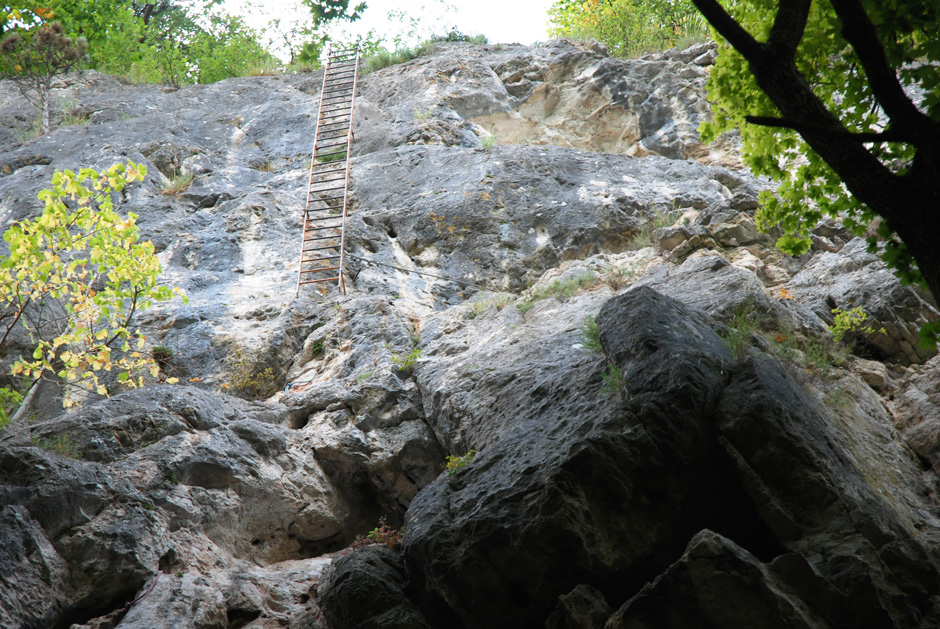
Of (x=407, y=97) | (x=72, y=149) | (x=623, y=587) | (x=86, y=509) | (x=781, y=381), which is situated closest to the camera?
(x=623, y=587)

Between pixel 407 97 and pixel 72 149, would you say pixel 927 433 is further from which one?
pixel 72 149

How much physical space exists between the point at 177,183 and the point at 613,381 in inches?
402

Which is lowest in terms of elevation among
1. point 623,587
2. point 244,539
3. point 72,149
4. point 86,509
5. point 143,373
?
point 623,587

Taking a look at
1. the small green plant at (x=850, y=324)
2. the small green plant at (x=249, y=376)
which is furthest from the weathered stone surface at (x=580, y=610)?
the small green plant at (x=249, y=376)

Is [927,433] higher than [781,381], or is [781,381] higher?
[781,381]

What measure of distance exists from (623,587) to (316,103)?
13567 millimetres

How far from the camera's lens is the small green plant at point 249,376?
8930mm

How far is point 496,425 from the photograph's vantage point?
6352mm

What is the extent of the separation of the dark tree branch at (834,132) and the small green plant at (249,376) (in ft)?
23.8

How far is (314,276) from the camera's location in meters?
10.6

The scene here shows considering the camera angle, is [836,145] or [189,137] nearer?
[836,145]

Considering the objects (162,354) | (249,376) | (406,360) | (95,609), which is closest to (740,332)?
(406,360)

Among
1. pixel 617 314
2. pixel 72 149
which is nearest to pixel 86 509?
pixel 617 314

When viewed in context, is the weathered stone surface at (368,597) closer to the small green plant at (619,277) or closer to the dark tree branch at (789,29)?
the dark tree branch at (789,29)
